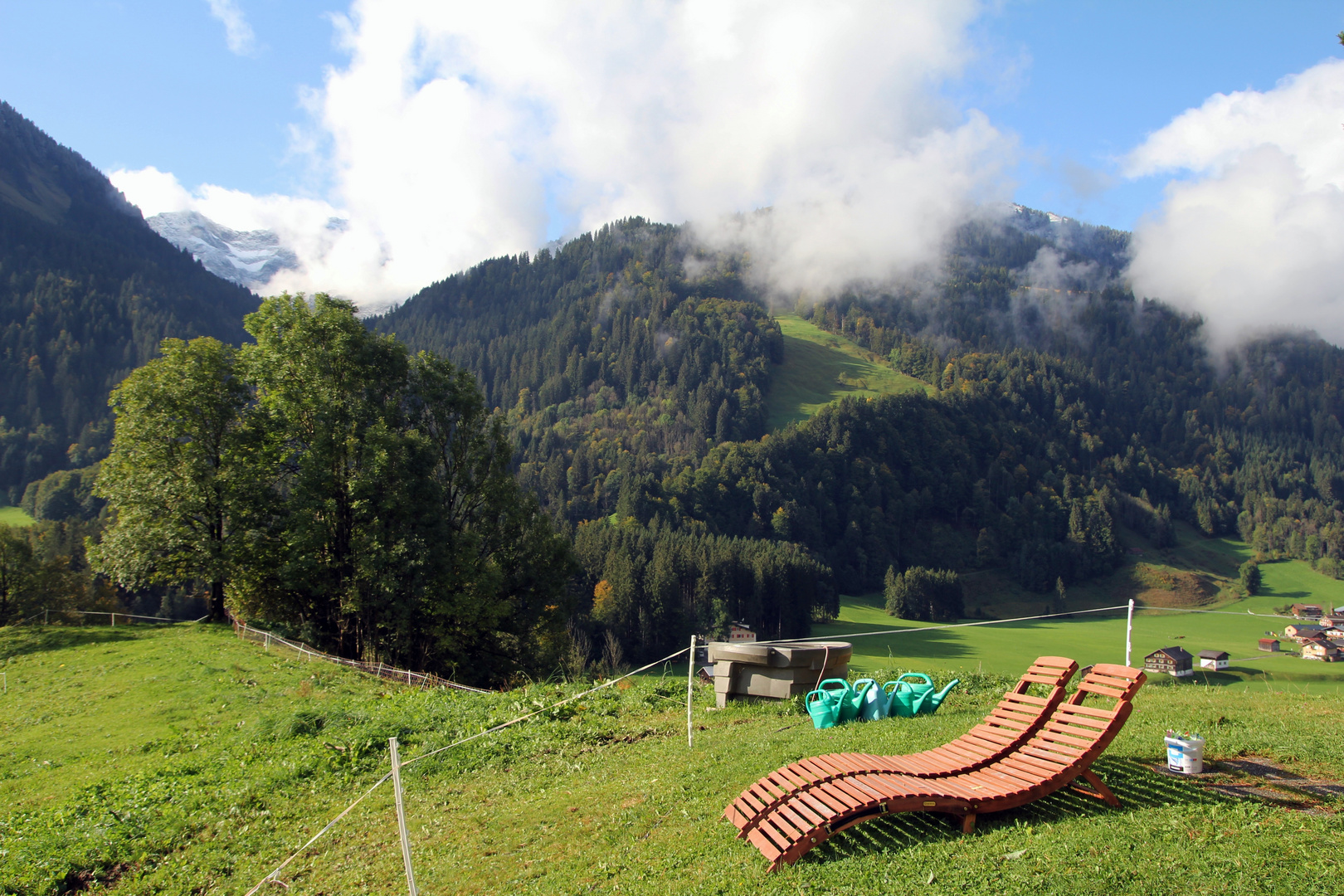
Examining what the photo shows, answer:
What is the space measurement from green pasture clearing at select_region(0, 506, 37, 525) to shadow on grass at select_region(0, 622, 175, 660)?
116m

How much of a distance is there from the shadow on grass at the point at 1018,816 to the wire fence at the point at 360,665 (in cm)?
1029

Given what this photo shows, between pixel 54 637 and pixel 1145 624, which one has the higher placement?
pixel 54 637

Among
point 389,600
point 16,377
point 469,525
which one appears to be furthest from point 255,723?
point 16,377

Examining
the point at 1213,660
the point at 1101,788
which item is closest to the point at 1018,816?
the point at 1101,788

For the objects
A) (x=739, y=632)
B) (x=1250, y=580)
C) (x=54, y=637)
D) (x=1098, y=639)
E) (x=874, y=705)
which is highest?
(x=874, y=705)

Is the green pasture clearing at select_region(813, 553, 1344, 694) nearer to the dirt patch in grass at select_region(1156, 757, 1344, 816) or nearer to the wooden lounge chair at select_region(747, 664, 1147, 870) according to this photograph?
the dirt patch in grass at select_region(1156, 757, 1344, 816)

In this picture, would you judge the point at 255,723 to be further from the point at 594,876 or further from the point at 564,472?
the point at 564,472

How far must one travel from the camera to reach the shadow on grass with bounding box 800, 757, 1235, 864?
6102 mm

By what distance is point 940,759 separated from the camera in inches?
286

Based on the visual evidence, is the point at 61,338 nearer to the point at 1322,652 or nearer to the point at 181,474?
the point at 181,474

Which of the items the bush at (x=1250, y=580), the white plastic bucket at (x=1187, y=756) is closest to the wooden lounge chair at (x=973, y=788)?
the white plastic bucket at (x=1187, y=756)

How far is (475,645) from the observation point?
92.5 ft

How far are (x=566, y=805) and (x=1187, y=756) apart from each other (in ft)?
21.6

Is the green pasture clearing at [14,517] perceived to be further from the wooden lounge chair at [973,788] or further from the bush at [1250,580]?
the bush at [1250,580]
